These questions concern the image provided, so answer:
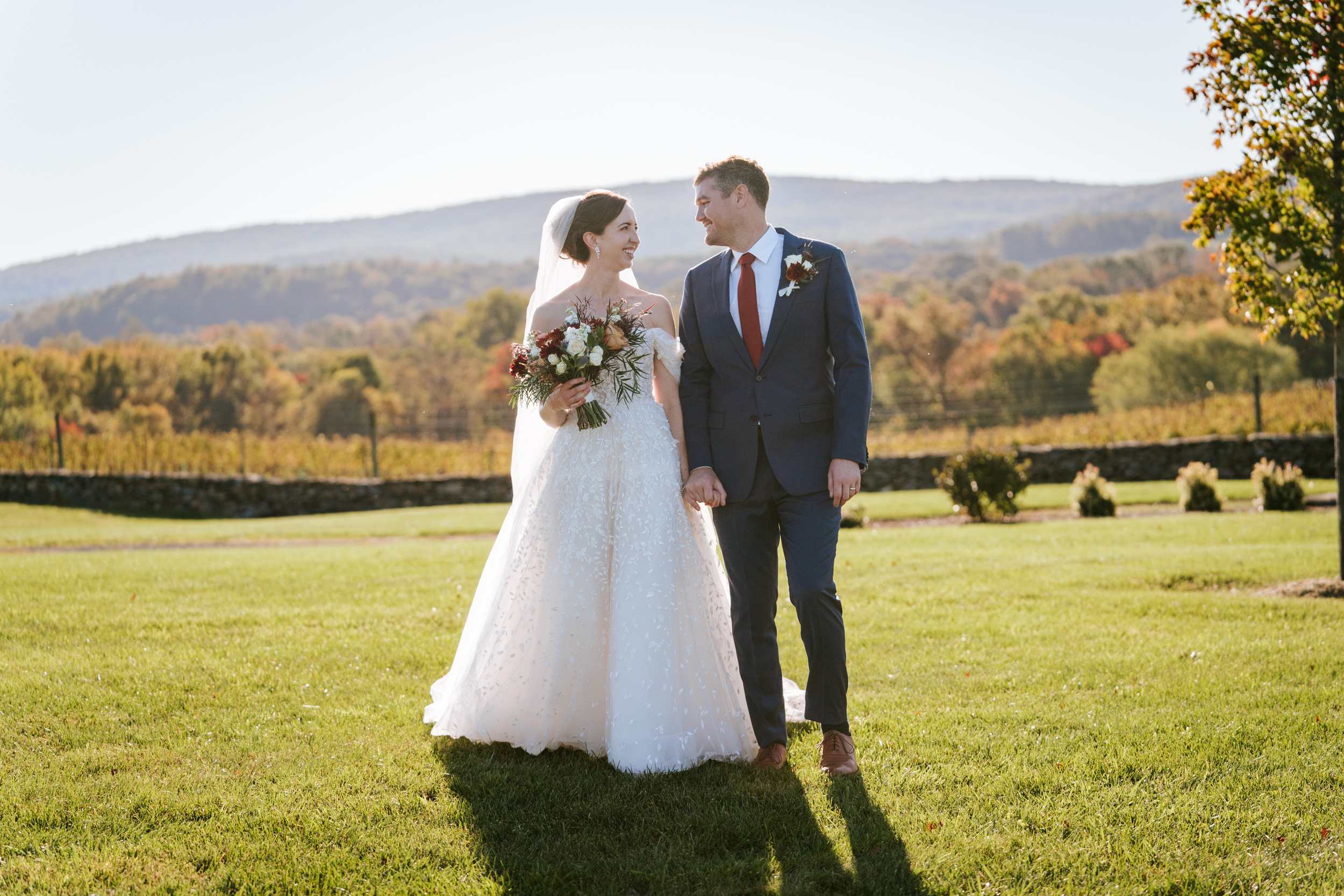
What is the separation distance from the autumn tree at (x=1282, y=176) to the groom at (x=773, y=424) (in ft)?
15.2

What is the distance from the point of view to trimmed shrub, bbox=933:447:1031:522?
15.3 m

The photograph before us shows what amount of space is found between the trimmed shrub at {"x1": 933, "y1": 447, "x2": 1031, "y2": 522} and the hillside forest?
9861 mm

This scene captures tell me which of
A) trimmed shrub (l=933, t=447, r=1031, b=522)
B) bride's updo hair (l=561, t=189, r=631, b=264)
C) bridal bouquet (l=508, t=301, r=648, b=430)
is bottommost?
trimmed shrub (l=933, t=447, r=1031, b=522)

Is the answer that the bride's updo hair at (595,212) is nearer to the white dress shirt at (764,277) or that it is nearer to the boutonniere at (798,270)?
the white dress shirt at (764,277)

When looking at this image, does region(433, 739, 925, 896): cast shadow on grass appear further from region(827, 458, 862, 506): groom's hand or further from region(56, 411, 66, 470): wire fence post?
region(56, 411, 66, 470): wire fence post

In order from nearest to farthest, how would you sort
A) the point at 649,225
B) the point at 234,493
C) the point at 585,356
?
1. the point at 585,356
2. the point at 234,493
3. the point at 649,225

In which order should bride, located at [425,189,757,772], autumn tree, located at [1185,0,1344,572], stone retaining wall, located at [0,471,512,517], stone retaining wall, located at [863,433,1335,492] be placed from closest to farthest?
1. bride, located at [425,189,757,772]
2. autumn tree, located at [1185,0,1344,572]
3. stone retaining wall, located at [863,433,1335,492]
4. stone retaining wall, located at [0,471,512,517]

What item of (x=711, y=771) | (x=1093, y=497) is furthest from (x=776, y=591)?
(x=1093, y=497)

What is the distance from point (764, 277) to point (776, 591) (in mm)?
1345

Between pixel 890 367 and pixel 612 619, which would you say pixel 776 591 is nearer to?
pixel 612 619

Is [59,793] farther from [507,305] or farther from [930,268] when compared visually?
[930,268]

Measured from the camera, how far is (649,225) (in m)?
156

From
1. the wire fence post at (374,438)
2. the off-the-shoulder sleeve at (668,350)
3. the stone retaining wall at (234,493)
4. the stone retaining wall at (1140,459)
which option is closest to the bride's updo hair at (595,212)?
the off-the-shoulder sleeve at (668,350)

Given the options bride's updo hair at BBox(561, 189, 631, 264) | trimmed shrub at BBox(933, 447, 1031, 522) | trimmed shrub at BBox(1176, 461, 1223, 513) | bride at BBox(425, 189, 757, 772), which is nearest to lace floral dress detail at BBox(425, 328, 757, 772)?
bride at BBox(425, 189, 757, 772)
